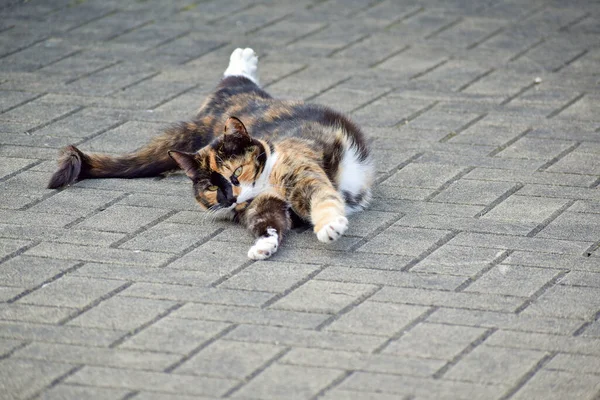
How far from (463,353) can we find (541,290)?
0.70 m

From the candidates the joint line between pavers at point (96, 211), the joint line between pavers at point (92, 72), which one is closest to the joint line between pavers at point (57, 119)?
the joint line between pavers at point (92, 72)

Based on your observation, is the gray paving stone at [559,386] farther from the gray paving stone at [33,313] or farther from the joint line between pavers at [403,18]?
the joint line between pavers at [403,18]

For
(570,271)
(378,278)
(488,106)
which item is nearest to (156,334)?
(378,278)

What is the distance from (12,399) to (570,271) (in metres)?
2.52

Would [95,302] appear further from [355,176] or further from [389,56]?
[389,56]

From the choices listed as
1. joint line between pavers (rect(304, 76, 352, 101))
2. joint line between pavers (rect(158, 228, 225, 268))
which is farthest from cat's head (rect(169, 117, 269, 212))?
joint line between pavers (rect(304, 76, 352, 101))

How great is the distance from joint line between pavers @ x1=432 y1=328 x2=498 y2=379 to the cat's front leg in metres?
1.18

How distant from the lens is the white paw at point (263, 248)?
A: 4656 mm

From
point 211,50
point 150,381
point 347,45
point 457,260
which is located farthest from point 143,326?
point 347,45

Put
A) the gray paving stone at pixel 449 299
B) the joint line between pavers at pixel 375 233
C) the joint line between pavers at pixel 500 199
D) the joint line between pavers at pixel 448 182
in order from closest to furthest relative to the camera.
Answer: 1. the gray paving stone at pixel 449 299
2. the joint line between pavers at pixel 375 233
3. the joint line between pavers at pixel 500 199
4. the joint line between pavers at pixel 448 182

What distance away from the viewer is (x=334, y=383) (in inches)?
143

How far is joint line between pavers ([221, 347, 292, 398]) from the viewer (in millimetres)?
3572

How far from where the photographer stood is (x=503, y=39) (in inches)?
309

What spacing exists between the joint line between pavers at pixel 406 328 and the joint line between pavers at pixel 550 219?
3.19 feet
